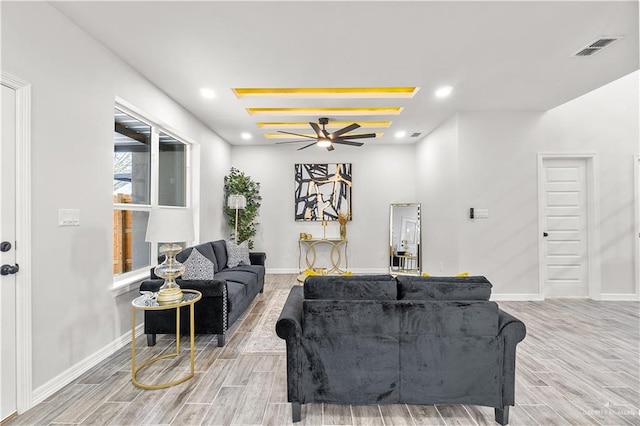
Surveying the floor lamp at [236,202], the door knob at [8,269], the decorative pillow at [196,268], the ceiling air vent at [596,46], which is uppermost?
the ceiling air vent at [596,46]

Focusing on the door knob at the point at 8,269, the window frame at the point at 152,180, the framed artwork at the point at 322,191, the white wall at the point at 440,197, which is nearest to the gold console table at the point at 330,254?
the framed artwork at the point at 322,191

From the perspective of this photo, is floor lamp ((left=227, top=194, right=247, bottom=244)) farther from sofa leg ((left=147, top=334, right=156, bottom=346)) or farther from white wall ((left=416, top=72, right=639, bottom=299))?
white wall ((left=416, top=72, right=639, bottom=299))

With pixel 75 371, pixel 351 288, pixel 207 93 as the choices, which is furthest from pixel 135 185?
pixel 351 288

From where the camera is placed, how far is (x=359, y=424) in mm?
1917

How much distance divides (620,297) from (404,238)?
3.40 meters

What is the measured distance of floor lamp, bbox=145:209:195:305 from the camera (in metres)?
2.37

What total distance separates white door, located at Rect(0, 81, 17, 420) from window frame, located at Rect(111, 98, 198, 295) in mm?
936

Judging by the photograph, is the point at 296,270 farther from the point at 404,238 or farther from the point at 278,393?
the point at 278,393

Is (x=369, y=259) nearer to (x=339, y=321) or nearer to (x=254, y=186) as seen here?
(x=254, y=186)

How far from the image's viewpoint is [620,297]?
14.9 feet

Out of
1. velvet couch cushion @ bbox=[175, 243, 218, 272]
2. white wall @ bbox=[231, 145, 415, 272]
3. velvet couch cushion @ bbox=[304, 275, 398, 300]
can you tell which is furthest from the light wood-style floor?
white wall @ bbox=[231, 145, 415, 272]

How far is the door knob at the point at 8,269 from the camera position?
6.35 feet

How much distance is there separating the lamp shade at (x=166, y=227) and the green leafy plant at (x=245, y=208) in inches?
149

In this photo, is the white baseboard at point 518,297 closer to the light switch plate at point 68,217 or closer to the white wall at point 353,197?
the white wall at point 353,197
